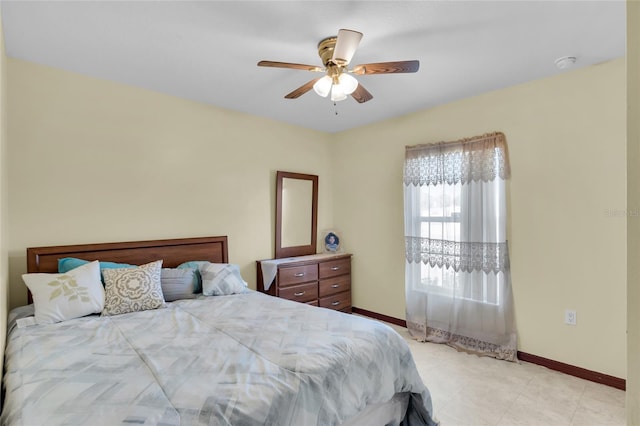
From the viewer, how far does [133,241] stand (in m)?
2.86

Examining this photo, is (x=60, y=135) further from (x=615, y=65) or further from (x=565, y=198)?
(x=615, y=65)

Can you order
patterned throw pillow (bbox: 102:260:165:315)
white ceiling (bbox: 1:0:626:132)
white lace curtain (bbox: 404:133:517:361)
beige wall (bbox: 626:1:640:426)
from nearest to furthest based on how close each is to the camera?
beige wall (bbox: 626:1:640:426), white ceiling (bbox: 1:0:626:132), patterned throw pillow (bbox: 102:260:165:315), white lace curtain (bbox: 404:133:517:361)

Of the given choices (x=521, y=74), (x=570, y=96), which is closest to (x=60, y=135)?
(x=521, y=74)

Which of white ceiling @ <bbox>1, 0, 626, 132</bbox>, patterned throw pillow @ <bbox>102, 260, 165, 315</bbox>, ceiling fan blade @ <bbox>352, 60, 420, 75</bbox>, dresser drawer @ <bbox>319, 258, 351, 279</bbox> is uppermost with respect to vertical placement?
white ceiling @ <bbox>1, 0, 626, 132</bbox>

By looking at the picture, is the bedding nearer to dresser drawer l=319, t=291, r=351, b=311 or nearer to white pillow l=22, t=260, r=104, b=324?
white pillow l=22, t=260, r=104, b=324

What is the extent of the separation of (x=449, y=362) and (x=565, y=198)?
5.62ft

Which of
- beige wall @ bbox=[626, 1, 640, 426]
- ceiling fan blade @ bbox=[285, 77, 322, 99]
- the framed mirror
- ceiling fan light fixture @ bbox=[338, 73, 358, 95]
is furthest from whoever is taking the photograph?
the framed mirror

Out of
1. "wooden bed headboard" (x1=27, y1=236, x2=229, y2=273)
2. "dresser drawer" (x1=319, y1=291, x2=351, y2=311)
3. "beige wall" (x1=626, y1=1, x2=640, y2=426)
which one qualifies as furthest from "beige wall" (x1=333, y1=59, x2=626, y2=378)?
"wooden bed headboard" (x1=27, y1=236, x2=229, y2=273)

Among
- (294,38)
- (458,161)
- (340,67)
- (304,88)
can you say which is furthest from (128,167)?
(458,161)

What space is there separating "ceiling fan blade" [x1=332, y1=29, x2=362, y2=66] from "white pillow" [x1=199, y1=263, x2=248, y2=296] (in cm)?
200

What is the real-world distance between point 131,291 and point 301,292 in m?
1.81

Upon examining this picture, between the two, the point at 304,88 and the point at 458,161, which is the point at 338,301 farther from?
the point at 304,88

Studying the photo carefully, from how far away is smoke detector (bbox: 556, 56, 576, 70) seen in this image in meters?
2.36

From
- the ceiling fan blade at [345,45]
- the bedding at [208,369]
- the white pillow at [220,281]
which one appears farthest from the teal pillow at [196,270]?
the ceiling fan blade at [345,45]
